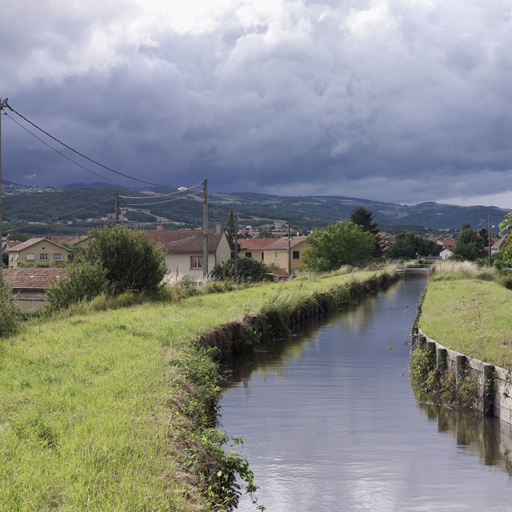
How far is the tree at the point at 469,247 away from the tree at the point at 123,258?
91344mm

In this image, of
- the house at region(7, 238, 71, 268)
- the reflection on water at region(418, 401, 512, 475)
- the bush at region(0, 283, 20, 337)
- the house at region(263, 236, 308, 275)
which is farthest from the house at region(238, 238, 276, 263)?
the reflection on water at region(418, 401, 512, 475)

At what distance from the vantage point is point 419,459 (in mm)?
10625

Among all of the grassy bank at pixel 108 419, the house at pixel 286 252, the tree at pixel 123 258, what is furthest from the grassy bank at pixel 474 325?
the house at pixel 286 252

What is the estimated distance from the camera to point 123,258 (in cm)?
2625

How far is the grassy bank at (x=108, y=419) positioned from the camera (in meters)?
6.08

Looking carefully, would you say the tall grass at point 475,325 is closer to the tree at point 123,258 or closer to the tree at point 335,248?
the tree at point 123,258

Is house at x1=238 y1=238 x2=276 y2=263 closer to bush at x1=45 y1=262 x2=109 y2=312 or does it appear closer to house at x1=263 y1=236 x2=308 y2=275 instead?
house at x1=263 y1=236 x2=308 y2=275

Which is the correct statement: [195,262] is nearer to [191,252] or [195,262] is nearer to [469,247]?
[191,252]

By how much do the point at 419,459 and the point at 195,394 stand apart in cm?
379

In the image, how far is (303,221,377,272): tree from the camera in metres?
76.7

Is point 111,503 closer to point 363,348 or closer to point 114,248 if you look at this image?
point 363,348

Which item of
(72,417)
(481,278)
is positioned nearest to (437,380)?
(72,417)

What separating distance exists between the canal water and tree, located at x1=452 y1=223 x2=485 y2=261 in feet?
324

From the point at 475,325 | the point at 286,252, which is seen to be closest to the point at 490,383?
the point at 475,325
